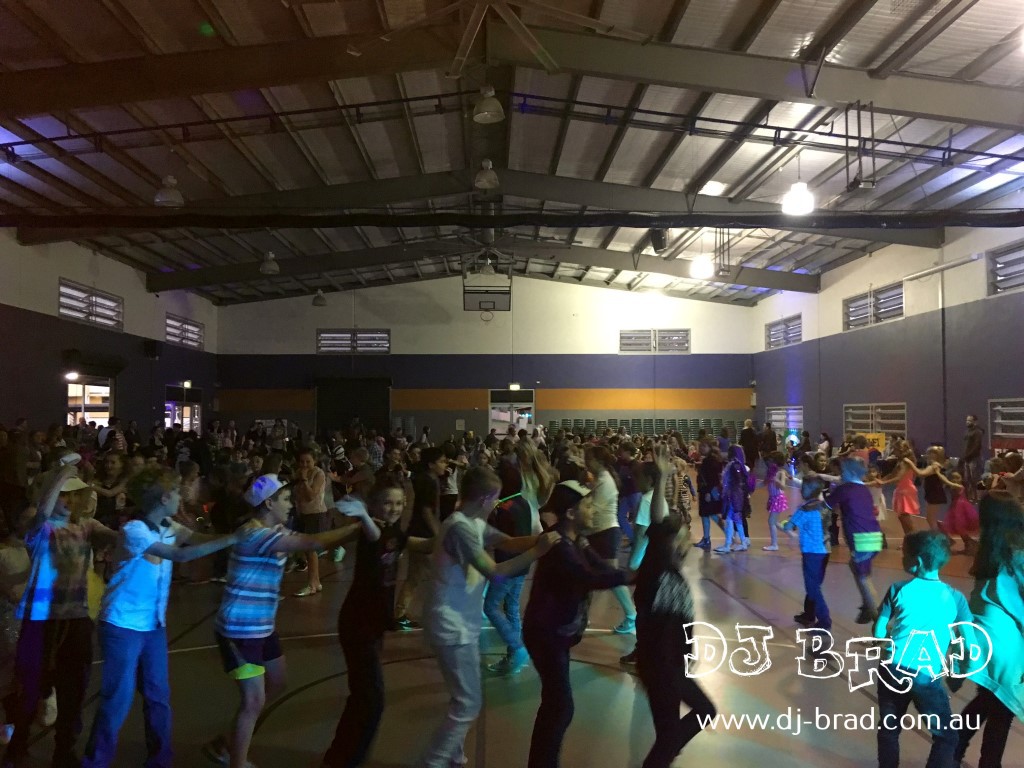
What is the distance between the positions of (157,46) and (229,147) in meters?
3.46

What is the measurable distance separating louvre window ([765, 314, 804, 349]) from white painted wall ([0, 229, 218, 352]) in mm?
19619

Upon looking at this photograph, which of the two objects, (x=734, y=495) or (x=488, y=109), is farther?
(x=734, y=495)

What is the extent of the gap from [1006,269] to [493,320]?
51.1 feet

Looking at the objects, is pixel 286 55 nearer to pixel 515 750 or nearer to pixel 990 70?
pixel 515 750

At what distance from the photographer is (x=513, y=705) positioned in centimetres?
427

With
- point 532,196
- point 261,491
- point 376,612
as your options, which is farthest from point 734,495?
point 532,196

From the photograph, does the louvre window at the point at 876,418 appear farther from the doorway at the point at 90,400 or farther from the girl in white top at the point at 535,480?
the doorway at the point at 90,400

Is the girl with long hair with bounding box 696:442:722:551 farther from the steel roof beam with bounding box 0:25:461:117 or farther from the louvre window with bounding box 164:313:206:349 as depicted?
the louvre window with bounding box 164:313:206:349

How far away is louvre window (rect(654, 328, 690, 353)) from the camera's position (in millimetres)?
24594

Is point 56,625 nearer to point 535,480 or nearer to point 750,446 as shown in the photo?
point 535,480

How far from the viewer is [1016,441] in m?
12.2

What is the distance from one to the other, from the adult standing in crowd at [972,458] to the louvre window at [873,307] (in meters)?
4.36

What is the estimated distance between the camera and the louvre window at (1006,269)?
12.4 metres

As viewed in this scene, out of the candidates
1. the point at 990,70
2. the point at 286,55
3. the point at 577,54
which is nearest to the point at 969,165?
the point at 990,70
